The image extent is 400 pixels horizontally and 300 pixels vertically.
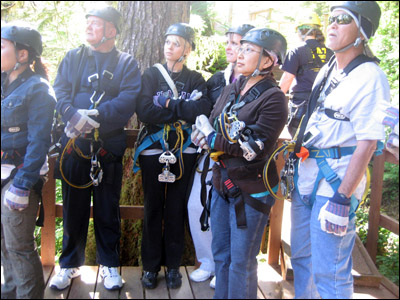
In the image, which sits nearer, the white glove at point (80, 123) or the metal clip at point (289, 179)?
the metal clip at point (289, 179)

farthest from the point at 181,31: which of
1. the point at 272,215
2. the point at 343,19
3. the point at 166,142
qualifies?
the point at 272,215

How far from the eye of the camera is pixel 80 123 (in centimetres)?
335

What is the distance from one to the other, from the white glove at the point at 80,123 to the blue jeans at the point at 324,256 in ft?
6.03

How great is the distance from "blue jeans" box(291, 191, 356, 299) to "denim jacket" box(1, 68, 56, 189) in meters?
1.90

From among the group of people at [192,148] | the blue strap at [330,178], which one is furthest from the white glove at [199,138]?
the blue strap at [330,178]

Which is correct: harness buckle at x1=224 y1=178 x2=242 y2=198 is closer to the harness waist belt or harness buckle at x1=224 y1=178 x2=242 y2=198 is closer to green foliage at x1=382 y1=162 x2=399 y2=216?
the harness waist belt

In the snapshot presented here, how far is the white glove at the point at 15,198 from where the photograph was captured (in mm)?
2717

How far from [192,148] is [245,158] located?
0.96m

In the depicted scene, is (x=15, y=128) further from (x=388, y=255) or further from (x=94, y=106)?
(x=388, y=255)

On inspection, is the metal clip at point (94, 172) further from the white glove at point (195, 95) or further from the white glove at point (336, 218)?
the white glove at point (336, 218)

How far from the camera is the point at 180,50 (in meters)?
3.88

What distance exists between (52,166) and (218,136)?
189 cm

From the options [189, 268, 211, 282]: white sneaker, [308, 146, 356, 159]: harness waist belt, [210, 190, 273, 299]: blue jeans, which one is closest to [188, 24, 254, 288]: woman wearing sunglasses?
[189, 268, 211, 282]: white sneaker

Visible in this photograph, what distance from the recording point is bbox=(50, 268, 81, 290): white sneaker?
333 centimetres
